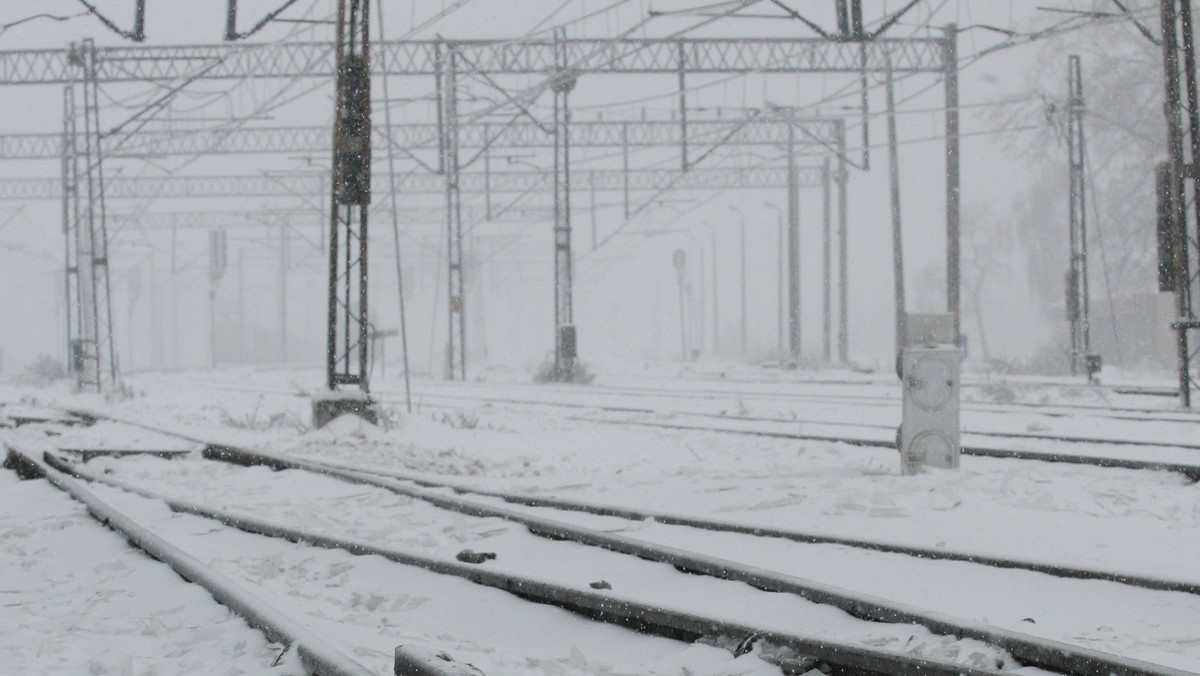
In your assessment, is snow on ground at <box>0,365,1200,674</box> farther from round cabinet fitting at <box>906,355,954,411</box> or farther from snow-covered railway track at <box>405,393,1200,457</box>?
round cabinet fitting at <box>906,355,954,411</box>

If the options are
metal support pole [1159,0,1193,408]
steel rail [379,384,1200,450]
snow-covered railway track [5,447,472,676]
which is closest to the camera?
snow-covered railway track [5,447,472,676]

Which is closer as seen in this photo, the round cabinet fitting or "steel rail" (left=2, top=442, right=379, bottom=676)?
"steel rail" (left=2, top=442, right=379, bottom=676)

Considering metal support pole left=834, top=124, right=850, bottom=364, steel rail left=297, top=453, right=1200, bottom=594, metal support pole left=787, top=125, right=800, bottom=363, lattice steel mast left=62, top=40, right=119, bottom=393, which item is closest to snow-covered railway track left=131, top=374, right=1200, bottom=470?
steel rail left=297, top=453, right=1200, bottom=594

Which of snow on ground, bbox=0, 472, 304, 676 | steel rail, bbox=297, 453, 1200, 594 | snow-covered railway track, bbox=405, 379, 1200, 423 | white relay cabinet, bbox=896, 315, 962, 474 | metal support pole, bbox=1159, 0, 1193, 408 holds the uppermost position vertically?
metal support pole, bbox=1159, 0, 1193, 408

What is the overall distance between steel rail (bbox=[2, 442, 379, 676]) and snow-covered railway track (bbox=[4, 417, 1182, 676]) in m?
0.63

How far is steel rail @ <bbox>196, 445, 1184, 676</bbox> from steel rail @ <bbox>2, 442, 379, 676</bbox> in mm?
1693

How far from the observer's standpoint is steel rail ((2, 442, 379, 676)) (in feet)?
10.9

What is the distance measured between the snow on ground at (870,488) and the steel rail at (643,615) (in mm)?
243

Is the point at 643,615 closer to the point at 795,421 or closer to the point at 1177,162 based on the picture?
the point at 795,421

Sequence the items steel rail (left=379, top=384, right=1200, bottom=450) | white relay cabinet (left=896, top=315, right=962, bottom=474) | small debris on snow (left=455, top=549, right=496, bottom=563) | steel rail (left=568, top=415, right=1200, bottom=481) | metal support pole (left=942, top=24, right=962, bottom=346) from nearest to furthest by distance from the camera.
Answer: small debris on snow (left=455, top=549, right=496, bottom=563) → steel rail (left=568, top=415, right=1200, bottom=481) → white relay cabinet (left=896, top=315, right=962, bottom=474) → steel rail (left=379, top=384, right=1200, bottom=450) → metal support pole (left=942, top=24, right=962, bottom=346)

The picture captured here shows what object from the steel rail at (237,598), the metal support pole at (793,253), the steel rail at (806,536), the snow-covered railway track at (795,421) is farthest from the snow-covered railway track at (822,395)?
the metal support pole at (793,253)

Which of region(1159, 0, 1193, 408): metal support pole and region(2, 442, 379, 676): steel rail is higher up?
region(1159, 0, 1193, 408): metal support pole

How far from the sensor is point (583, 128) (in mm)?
37812

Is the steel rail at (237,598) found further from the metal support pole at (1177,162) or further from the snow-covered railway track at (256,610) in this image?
the metal support pole at (1177,162)
